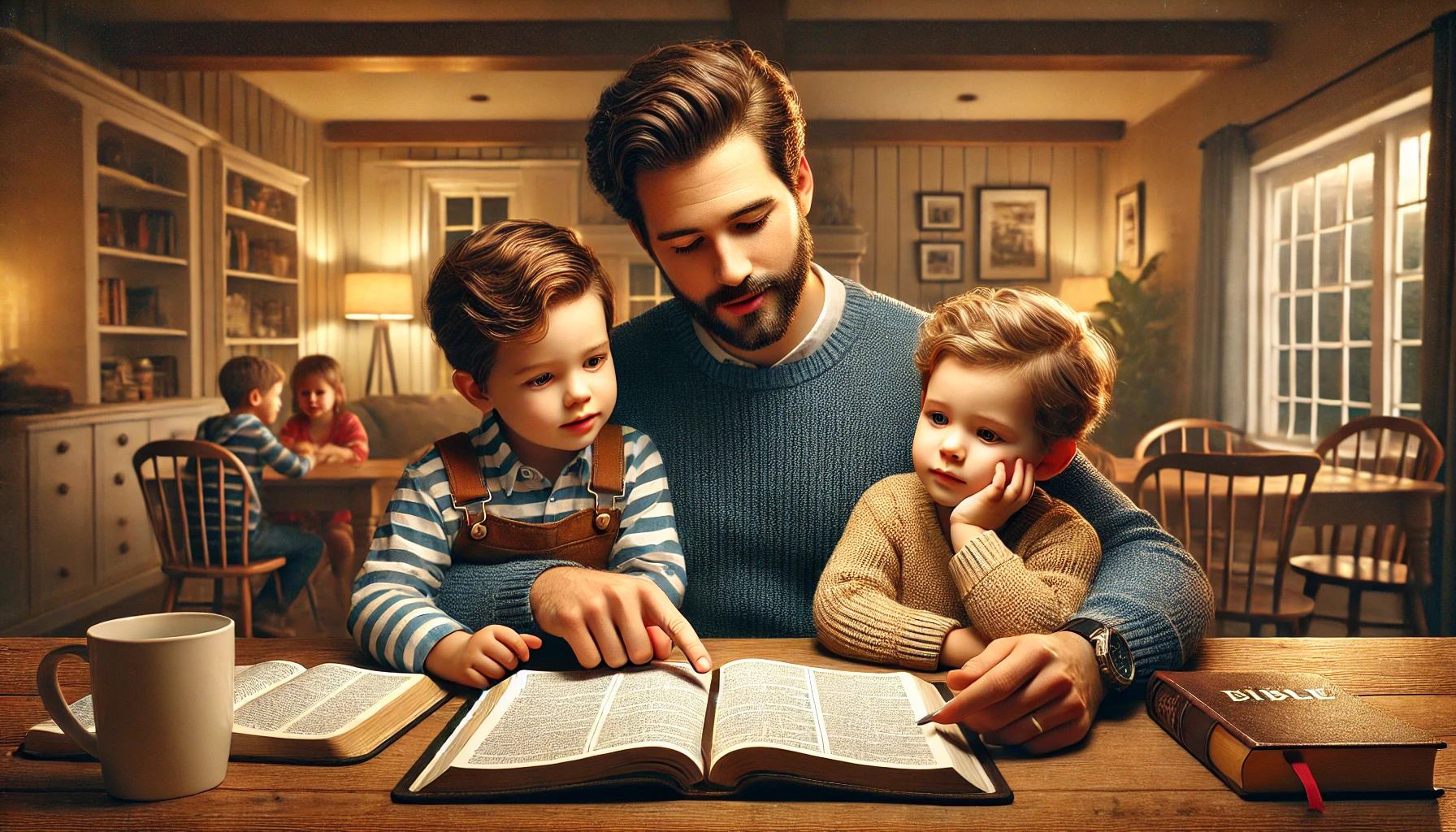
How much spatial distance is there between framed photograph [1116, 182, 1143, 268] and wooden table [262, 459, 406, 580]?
309 cm

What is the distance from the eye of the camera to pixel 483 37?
3447 mm

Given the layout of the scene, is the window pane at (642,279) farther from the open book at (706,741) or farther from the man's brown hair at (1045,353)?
the open book at (706,741)

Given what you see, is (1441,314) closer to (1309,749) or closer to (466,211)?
(1309,749)

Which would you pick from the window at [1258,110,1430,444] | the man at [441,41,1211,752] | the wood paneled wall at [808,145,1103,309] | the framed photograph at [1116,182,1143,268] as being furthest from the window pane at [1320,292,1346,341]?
the man at [441,41,1211,752]

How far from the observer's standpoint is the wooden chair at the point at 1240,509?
2.22 metres

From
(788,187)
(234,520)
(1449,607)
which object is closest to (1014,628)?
(788,187)

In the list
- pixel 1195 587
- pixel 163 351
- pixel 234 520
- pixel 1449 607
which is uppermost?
pixel 163 351

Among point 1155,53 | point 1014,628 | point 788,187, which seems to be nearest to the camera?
point 1014,628

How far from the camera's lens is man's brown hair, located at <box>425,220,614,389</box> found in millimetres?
883

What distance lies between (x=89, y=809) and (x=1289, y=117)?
12.7ft

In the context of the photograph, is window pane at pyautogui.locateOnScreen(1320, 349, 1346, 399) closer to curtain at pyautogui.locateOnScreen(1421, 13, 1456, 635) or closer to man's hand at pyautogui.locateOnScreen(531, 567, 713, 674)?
curtain at pyautogui.locateOnScreen(1421, 13, 1456, 635)

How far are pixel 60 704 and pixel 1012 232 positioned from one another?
12.4 ft

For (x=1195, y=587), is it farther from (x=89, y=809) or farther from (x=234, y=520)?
(x=234, y=520)

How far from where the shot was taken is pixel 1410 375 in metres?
2.94
